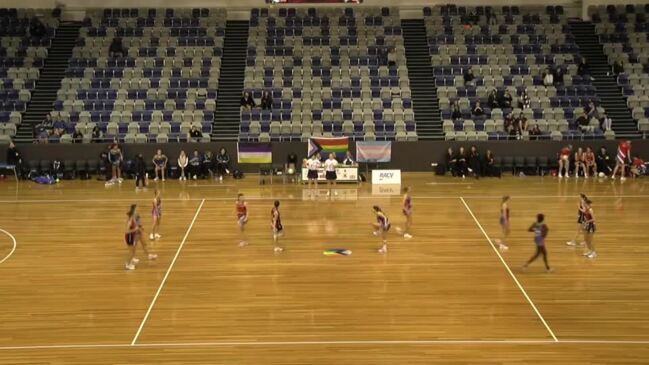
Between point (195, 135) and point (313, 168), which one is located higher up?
point (195, 135)

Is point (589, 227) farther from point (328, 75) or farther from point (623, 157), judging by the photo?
point (328, 75)

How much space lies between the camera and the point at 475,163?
1202 inches

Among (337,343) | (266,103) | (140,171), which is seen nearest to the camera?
(337,343)

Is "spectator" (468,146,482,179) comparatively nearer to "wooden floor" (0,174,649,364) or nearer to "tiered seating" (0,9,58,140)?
"wooden floor" (0,174,649,364)

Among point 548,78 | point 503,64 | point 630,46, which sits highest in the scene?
point 630,46

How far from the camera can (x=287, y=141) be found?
31.5m

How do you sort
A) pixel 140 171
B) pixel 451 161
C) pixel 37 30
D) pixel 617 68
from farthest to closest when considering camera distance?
pixel 37 30
pixel 617 68
pixel 451 161
pixel 140 171

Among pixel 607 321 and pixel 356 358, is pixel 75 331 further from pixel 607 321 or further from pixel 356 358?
pixel 607 321

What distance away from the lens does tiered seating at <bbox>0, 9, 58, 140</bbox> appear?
3356cm

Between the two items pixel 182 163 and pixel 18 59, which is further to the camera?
pixel 18 59

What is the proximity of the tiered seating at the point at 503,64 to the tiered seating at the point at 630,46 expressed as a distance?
179cm

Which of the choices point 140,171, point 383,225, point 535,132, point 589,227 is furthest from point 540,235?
point 140,171

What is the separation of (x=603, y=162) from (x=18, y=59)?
27.1 metres

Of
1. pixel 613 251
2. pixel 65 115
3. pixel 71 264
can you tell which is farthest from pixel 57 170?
pixel 613 251
